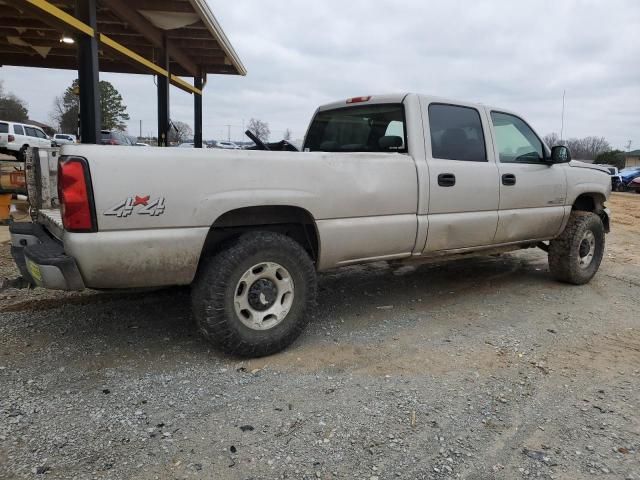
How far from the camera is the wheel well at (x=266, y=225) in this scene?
3294mm

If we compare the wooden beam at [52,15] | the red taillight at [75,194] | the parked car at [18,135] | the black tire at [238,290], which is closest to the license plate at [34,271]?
the red taillight at [75,194]

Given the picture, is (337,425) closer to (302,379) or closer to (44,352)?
(302,379)

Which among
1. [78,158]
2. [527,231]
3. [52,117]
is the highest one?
[52,117]

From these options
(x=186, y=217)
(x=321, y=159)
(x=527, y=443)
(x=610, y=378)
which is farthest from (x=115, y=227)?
(x=610, y=378)

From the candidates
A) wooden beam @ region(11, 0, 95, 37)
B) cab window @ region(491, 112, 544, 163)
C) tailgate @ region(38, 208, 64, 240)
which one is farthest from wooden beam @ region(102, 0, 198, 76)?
cab window @ region(491, 112, 544, 163)

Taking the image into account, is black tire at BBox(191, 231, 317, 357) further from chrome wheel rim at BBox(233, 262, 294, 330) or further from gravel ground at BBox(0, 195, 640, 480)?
gravel ground at BBox(0, 195, 640, 480)

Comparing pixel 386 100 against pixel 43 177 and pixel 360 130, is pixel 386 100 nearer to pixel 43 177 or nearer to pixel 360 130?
pixel 360 130

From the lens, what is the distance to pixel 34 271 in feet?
9.78

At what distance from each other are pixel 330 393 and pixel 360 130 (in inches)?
104

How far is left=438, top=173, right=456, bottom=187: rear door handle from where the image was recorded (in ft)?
13.7

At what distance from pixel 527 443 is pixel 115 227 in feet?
8.32

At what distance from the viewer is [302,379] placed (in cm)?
317

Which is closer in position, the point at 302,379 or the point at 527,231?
the point at 302,379

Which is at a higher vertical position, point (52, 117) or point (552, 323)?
point (52, 117)
